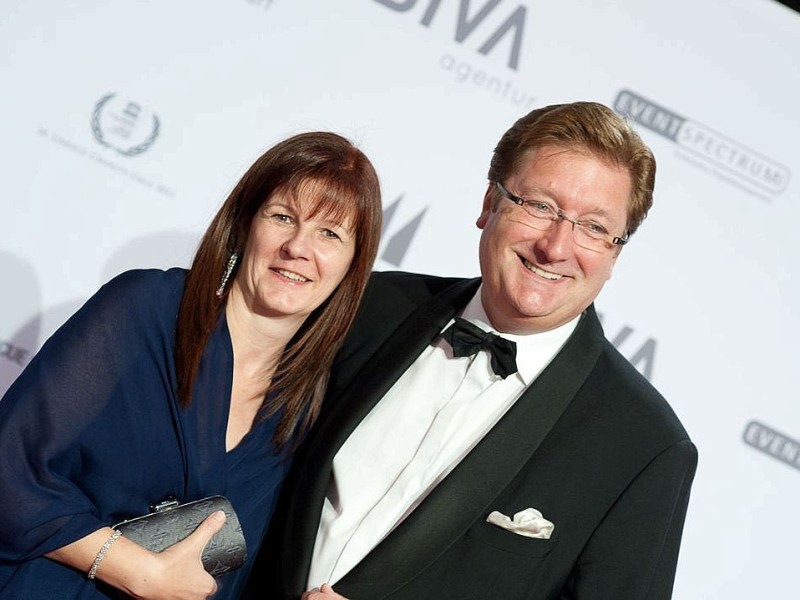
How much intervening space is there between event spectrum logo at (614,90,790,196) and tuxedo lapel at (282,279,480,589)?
3.99 ft

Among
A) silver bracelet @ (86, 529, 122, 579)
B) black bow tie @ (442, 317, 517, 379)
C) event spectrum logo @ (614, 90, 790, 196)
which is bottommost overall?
silver bracelet @ (86, 529, 122, 579)

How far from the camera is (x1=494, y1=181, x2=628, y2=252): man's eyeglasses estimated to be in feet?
6.52

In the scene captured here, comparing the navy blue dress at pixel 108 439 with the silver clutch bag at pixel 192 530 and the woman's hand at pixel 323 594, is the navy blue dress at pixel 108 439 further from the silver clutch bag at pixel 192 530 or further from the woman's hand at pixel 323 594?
the woman's hand at pixel 323 594

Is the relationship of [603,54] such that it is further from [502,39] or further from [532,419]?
[532,419]

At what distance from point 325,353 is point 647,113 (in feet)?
5.17

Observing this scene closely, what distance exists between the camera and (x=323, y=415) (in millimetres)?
2199

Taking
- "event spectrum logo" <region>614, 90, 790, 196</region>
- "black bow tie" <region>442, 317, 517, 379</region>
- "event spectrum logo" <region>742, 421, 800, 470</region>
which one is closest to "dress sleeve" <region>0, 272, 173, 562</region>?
"black bow tie" <region>442, 317, 517, 379</region>

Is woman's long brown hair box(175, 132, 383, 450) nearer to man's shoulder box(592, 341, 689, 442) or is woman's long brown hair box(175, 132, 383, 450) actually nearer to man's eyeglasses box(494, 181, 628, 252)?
man's eyeglasses box(494, 181, 628, 252)

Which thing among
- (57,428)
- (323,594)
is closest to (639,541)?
(323,594)

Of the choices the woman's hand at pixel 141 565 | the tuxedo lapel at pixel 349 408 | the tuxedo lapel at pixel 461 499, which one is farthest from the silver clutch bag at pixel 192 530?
the tuxedo lapel at pixel 461 499

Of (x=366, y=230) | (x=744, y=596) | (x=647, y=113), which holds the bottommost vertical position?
(x=744, y=596)

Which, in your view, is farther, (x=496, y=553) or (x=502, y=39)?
(x=502, y=39)

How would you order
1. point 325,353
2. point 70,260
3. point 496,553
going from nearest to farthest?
point 496,553 → point 325,353 → point 70,260

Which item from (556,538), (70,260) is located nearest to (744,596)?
(556,538)
